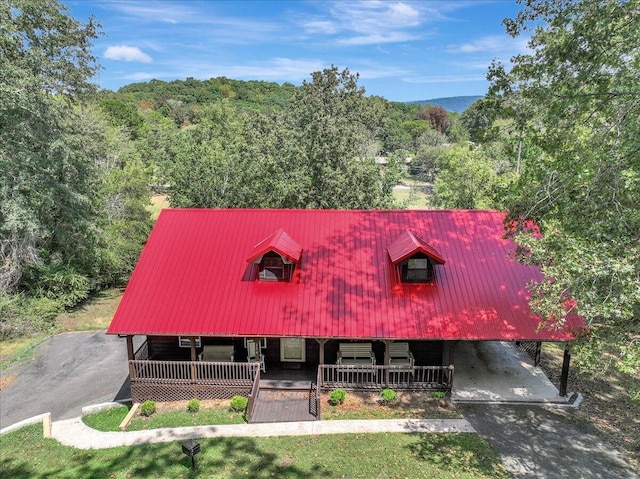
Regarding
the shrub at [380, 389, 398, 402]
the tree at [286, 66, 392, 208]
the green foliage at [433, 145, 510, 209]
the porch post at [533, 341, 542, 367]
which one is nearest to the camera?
the shrub at [380, 389, 398, 402]

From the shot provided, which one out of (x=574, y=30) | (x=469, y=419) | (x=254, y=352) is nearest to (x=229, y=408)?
(x=254, y=352)

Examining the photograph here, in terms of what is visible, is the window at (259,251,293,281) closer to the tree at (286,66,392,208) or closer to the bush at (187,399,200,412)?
the bush at (187,399,200,412)

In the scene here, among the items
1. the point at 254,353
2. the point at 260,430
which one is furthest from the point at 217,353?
the point at 260,430

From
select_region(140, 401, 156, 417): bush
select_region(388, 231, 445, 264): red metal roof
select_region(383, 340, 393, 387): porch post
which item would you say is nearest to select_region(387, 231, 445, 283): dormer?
select_region(388, 231, 445, 264): red metal roof

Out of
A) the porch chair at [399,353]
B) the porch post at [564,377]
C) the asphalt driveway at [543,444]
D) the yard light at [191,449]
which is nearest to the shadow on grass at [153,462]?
the yard light at [191,449]

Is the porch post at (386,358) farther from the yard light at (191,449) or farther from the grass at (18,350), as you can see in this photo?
the grass at (18,350)

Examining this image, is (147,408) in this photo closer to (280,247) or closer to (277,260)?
(277,260)
